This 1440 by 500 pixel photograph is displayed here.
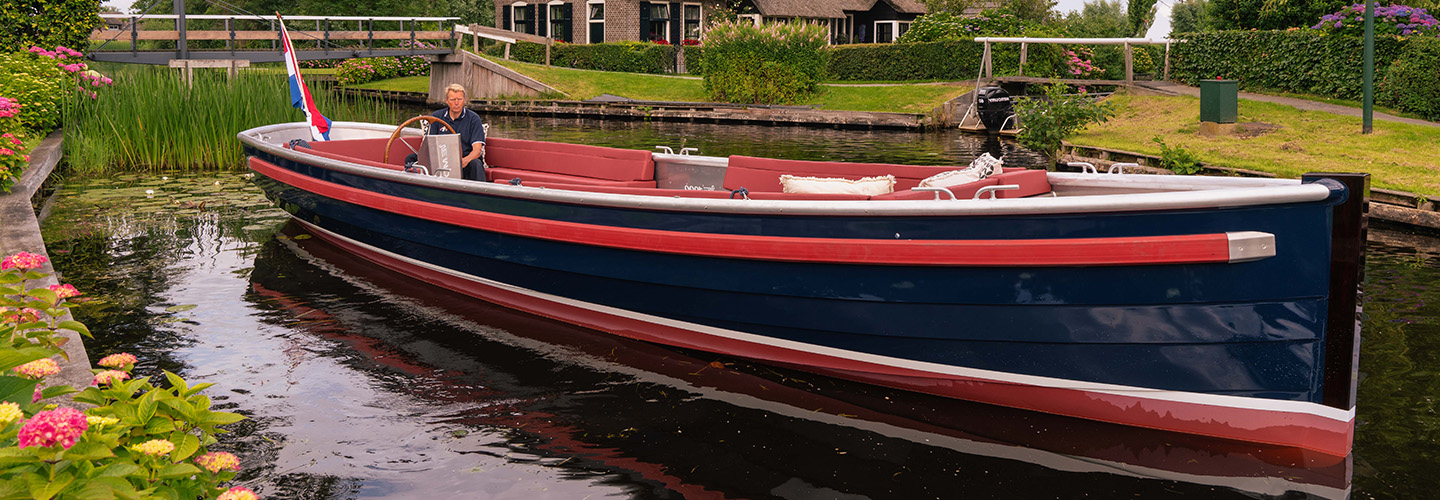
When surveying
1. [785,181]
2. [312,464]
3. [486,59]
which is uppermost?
[486,59]

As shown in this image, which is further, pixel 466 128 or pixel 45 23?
pixel 45 23

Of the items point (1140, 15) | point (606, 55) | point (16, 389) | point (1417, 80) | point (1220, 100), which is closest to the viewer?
point (16, 389)

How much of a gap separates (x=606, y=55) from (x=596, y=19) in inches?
114

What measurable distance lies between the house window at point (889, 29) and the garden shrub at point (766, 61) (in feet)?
54.3

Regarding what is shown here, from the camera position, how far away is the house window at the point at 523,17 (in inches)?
1594

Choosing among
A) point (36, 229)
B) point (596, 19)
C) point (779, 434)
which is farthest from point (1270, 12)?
point (36, 229)

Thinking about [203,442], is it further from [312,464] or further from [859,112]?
[859,112]

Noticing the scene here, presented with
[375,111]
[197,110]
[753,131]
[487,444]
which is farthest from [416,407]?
[753,131]

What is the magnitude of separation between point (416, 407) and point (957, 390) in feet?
8.84

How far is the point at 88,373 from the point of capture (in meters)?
4.38

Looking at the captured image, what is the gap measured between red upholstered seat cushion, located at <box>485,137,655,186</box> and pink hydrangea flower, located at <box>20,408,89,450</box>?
588 centimetres

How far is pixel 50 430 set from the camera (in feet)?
6.65

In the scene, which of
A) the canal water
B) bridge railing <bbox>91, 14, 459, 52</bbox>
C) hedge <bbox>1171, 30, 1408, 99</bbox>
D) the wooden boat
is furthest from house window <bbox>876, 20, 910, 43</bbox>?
the wooden boat

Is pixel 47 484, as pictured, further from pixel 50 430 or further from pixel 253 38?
pixel 253 38
